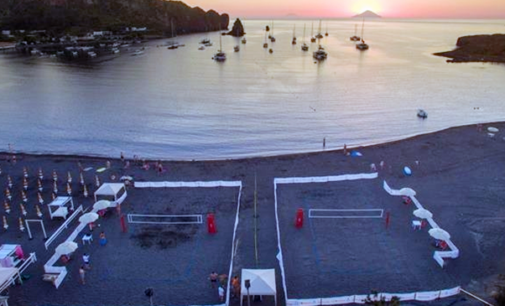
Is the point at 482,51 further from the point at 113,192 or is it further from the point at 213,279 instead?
the point at 213,279

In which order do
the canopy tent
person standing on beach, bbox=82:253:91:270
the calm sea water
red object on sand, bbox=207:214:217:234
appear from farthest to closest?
1. the calm sea water
2. red object on sand, bbox=207:214:217:234
3. person standing on beach, bbox=82:253:91:270
4. the canopy tent

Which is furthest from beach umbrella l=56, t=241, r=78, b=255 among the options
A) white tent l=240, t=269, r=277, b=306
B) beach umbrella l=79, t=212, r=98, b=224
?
white tent l=240, t=269, r=277, b=306

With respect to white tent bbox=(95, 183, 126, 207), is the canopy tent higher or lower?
higher

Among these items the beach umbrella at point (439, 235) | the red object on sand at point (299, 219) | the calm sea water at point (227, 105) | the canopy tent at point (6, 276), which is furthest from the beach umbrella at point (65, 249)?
the calm sea water at point (227, 105)

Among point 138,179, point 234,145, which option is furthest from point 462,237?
point 234,145

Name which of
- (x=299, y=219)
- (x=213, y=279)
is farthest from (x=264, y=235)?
(x=213, y=279)

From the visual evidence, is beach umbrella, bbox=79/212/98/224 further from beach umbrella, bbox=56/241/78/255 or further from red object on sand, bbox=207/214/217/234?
red object on sand, bbox=207/214/217/234

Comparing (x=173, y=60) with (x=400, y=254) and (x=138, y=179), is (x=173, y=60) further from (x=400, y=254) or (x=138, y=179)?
(x=400, y=254)
